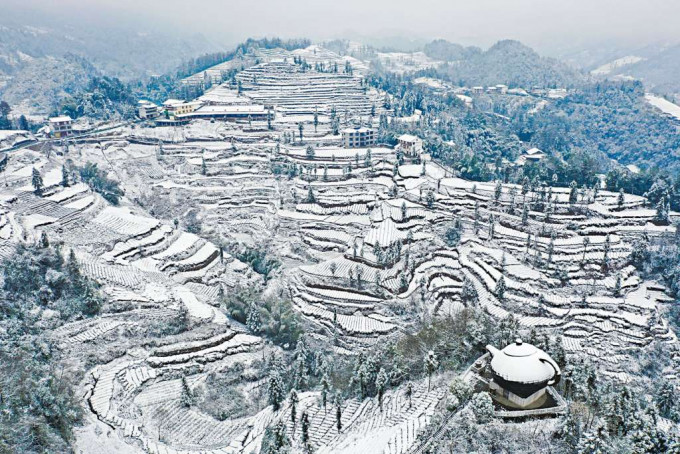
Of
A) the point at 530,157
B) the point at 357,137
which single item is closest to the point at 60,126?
the point at 357,137

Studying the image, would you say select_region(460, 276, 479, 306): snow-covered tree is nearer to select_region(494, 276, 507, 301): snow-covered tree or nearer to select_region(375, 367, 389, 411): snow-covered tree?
select_region(494, 276, 507, 301): snow-covered tree

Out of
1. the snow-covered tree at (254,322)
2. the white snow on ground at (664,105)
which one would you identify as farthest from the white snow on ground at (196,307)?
the white snow on ground at (664,105)

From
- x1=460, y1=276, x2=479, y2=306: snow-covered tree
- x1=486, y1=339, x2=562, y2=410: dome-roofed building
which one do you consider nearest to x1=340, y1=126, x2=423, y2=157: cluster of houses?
x1=460, y1=276, x2=479, y2=306: snow-covered tree

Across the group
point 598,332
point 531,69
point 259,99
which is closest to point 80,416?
point 598,332

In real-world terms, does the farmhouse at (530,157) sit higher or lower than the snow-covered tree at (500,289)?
higher

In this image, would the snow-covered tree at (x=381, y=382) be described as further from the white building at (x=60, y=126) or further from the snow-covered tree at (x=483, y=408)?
the white building at (x=60, y=126)

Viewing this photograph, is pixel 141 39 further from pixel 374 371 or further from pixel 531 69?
pixel 374 371
